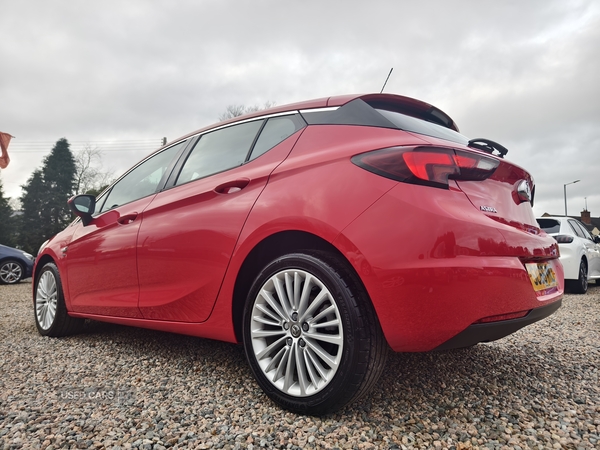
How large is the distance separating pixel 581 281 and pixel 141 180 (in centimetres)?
746

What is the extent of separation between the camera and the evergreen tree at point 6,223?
1221 inches

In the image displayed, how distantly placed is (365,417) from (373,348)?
1.22 ft

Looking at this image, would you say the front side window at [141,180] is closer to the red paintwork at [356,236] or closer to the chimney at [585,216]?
the red paintwork at [356,236]

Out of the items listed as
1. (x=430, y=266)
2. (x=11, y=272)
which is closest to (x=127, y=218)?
(x=430, y=266)

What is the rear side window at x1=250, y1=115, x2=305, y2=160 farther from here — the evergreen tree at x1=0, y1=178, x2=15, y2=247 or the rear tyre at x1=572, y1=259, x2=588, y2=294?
the evergreen tree at x1=0, y1=178, x2=15, y2=247

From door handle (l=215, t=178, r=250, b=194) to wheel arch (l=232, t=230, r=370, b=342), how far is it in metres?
0.34

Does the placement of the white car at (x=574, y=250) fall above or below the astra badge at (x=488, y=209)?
below

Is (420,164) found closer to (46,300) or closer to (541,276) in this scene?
(541,276)

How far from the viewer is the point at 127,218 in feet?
10.1

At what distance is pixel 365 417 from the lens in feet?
6.22

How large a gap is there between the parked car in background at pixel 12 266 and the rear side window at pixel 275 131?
1083cm

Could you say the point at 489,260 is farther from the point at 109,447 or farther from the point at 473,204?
the point at 109,447

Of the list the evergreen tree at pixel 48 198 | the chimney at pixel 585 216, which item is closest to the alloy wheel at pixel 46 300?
the evergreen tree at pixel 48 198

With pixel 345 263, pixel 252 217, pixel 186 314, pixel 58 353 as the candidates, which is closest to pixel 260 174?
pixel 252 217
